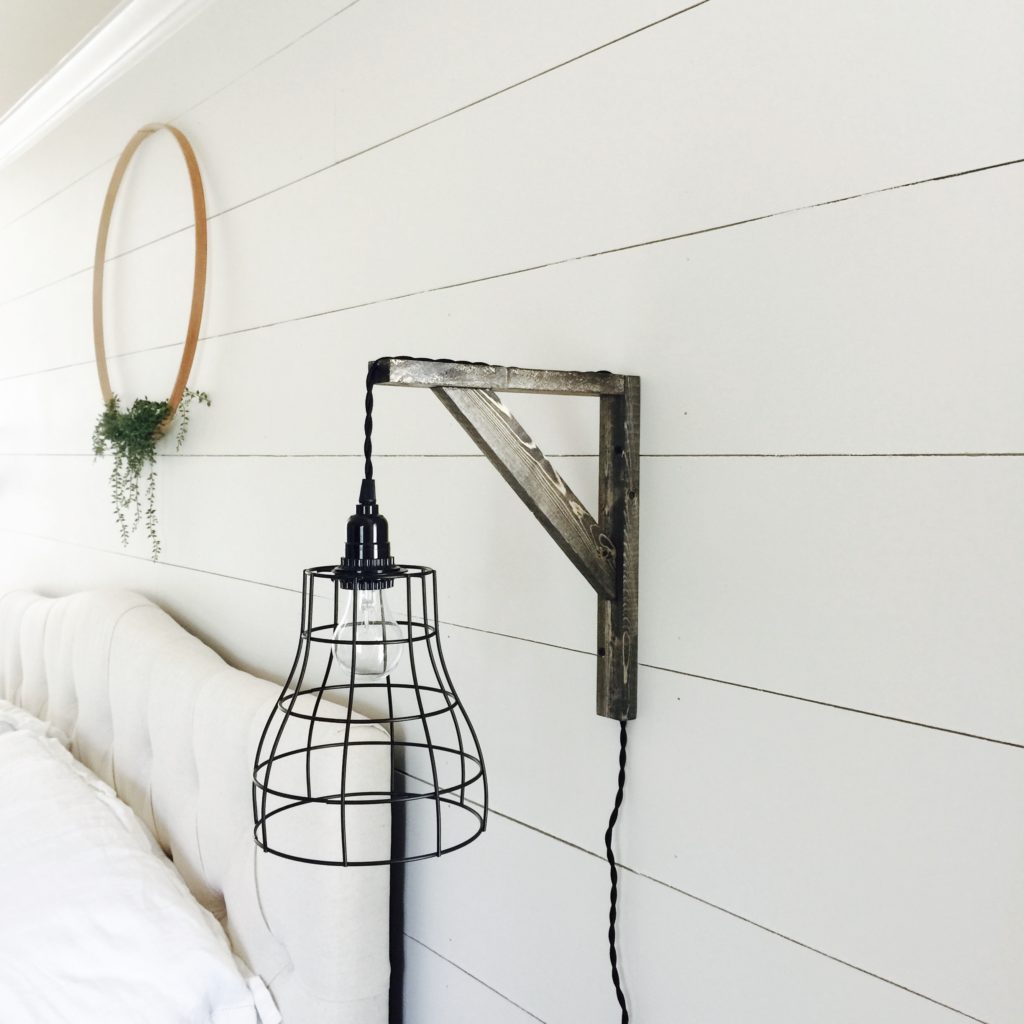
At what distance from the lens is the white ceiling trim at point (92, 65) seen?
1692 millimetres

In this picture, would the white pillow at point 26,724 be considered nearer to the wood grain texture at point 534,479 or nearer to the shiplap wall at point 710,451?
the shiplap wall at point 710,451

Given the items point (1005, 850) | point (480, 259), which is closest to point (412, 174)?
point (480, 259)

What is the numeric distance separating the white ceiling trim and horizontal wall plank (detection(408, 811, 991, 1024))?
1.43 metres

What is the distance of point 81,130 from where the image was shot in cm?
209

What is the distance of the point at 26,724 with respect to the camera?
1.70m

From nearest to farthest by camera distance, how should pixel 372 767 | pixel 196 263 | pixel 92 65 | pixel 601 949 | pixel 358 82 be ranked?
1. pixel 601 949
2. pixel 372 767
3. pixel 358 82
4. pixel 196 263
5. pixel 92 65

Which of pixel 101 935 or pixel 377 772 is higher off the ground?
pixel 377 772

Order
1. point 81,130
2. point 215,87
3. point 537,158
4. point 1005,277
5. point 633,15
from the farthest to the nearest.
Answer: point 81,130 < point 215,87 < point 537,158 < point 633,15 < point 1005,277

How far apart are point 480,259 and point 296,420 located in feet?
1.49

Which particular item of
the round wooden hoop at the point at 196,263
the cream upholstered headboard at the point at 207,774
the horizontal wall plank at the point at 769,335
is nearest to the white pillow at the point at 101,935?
the cream upholstered headboard at the point at 207,774

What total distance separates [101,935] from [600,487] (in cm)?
81

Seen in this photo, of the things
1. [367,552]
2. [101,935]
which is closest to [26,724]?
[101,935]

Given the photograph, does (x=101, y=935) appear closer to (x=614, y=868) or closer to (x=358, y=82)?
(x=614, y=868)

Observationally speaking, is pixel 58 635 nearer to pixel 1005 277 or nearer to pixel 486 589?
pixel 486 589
